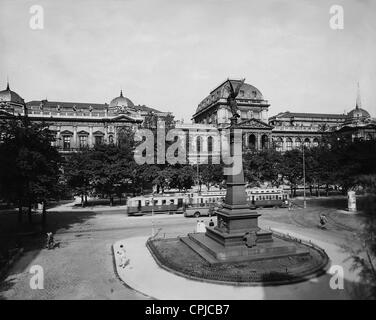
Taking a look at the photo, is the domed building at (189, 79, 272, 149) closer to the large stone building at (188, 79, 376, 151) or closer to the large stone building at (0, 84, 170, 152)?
the large stone building at (188, 79, 376, 151)

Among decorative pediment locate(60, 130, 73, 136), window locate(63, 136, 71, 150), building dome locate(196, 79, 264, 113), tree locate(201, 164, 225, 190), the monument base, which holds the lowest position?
the monument base

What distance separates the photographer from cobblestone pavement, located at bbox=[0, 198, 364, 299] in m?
12.2

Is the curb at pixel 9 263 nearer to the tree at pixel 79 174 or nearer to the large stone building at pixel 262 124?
the tree at pixel 79 174

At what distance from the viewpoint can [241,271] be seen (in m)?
14.0

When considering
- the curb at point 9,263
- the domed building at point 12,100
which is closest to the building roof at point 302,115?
the domed building at point 12,100

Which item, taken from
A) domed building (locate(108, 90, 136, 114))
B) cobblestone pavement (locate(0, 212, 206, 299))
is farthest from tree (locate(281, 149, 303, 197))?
domed building (locate(108, 90, 136, 114))

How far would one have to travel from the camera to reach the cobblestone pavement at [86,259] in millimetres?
12219

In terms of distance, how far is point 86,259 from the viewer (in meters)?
17.0

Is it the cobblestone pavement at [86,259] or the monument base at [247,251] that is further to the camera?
the monument base at [247,251]

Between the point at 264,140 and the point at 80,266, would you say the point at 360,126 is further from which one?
the point at 80,266

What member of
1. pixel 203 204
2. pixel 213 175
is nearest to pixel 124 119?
pixel 213 175

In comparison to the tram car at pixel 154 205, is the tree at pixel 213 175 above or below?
above

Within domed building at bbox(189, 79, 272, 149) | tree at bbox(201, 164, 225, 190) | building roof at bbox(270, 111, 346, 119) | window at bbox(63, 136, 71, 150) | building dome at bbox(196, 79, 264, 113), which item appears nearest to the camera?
tree at bbox(201, 164, 225, 190)
